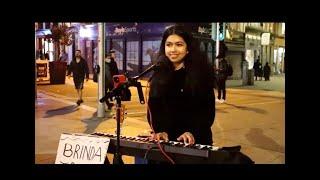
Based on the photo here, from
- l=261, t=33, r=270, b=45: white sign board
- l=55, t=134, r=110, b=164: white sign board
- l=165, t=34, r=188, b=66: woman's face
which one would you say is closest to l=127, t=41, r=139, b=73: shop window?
l=261, t=33, r=270, b=45: white sign board

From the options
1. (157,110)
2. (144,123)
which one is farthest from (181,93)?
(144,123)

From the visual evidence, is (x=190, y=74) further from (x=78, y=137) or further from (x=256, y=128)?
(x=256, y=128)

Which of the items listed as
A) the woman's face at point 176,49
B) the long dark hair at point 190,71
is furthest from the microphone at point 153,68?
the woman's face at point 176,49

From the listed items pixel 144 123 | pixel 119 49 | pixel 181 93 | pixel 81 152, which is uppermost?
pixel 119 49

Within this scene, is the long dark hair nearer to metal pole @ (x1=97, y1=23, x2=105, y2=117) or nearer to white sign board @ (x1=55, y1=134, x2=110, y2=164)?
white sign board @ (x1=55, y1=134, x2=110, y2=164)

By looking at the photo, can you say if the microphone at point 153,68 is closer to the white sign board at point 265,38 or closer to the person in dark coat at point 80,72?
the person in dark coat at point 80,72

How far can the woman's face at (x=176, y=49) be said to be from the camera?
4.53 meters

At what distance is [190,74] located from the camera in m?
4.50

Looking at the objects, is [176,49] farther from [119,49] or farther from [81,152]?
[119,49]

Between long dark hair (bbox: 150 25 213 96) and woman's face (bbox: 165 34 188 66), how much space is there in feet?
0.11

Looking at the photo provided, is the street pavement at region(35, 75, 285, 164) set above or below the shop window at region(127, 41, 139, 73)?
below

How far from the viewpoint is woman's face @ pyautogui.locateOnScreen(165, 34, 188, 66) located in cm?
453

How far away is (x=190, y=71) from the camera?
4504 mm

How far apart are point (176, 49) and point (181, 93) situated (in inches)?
17.2
